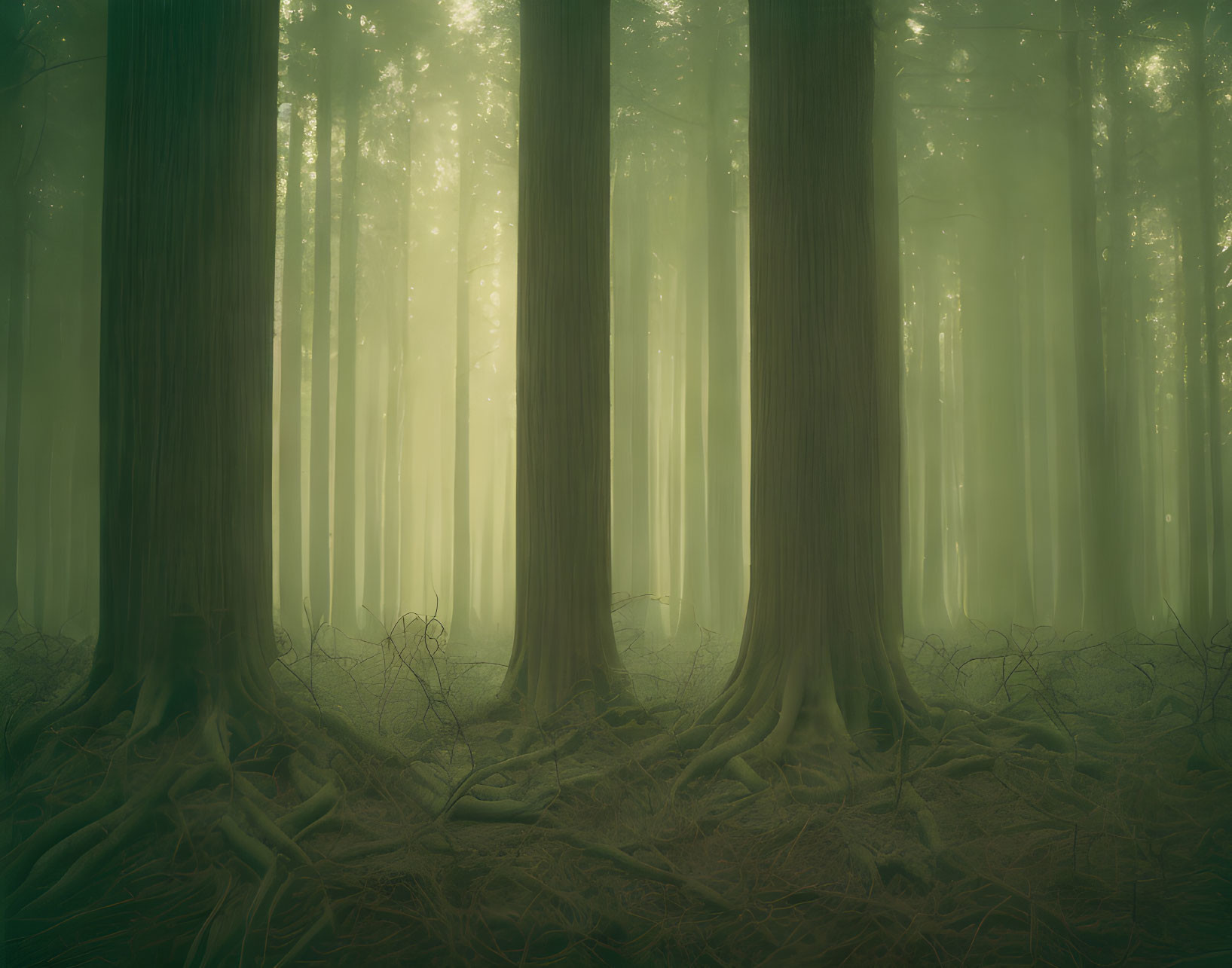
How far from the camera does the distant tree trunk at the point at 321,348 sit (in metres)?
4.94

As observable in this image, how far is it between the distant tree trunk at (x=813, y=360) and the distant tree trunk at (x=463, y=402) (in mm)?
2651

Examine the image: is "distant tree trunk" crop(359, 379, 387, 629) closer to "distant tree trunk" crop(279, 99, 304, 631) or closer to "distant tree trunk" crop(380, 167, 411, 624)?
"distant tree trunk" crop(380, 167, 411, 624)

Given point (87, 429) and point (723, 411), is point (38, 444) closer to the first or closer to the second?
point (87, 429)

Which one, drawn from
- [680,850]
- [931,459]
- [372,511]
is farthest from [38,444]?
[931,459]

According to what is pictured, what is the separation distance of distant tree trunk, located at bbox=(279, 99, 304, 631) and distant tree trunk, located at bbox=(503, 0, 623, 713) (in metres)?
2.25

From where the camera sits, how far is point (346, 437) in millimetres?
5395

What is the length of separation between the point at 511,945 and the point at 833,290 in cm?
294

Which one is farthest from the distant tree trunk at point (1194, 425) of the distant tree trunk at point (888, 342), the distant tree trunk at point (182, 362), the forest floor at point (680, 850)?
the distant tree trunk at point (182, 362)

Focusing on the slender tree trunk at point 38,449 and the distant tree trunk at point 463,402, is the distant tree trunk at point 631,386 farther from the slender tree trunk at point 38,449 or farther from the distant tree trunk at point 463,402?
the slender tree trunk at point 38,449

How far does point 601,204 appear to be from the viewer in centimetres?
358

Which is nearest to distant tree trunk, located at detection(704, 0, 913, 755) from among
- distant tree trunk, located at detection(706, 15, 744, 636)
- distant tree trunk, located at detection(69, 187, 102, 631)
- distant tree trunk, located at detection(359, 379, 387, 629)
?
distant tree trunk, located at detection(706, 15, 744, 636)

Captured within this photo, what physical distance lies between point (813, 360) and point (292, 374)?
3.74 m

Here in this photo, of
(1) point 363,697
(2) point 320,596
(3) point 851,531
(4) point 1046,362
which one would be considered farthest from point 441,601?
(4) point 1046,362

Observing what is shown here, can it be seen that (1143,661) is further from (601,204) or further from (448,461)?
(448,461)
